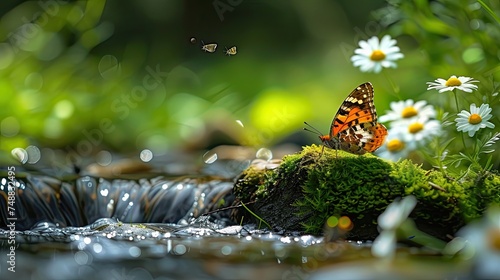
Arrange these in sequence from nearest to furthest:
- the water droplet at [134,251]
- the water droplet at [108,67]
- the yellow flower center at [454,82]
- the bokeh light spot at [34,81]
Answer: the water droplet at [134,251] < the yellow flower center at [454,82] < the bokeh light spot at [34,81] < the water droplet at [108,67]

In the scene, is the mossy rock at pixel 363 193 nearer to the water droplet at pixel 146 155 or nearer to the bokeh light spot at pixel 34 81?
the water droplet at pixel 146 155

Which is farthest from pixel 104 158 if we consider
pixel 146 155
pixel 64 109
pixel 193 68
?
pixel 193 68

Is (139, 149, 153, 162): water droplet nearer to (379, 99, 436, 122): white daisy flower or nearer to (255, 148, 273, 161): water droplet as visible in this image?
(255, 148, 273, 161): water droplet

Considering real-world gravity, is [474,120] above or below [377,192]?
above

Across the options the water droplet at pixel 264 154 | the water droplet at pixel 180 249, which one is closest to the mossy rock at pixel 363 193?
the water droplet at pixel 180 249

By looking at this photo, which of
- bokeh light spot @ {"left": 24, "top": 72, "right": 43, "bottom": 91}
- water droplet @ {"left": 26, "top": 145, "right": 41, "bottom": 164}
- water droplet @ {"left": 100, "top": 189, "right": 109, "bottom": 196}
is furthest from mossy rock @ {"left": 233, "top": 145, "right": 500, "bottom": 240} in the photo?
bokeh light spot @ {"left": 24, "top": 72, "right": 43, "bottom": 91}

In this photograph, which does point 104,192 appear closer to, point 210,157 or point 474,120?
point 210,157
